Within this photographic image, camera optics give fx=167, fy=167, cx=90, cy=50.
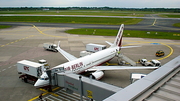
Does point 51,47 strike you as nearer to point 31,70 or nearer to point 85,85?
point 31,70

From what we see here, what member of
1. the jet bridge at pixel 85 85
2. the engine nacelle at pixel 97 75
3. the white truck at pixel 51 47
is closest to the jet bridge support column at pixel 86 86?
the jet bridge at pixel 85 85

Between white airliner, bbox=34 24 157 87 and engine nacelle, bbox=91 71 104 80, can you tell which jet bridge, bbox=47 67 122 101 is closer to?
white airliner, bbox=34 24 157 87

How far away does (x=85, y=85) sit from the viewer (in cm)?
1600

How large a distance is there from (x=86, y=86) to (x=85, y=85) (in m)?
0.16

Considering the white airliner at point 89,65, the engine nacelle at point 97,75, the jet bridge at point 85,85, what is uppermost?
the jet bridge at point 85,85

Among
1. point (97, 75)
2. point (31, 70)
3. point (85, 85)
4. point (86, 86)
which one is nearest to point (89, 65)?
point (97, 75)

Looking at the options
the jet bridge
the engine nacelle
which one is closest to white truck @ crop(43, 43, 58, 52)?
the engine nacelle

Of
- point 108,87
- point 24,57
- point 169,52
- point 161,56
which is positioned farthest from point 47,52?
point 108,87

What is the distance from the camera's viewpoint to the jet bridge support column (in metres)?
14.0

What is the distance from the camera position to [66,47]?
60.1 m

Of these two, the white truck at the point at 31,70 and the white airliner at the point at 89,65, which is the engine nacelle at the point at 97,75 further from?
the white truck at the point at 31,70

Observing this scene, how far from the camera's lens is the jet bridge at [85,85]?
46.0ft

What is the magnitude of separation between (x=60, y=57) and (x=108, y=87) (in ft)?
116

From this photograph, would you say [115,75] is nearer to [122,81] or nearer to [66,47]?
[122,81]
